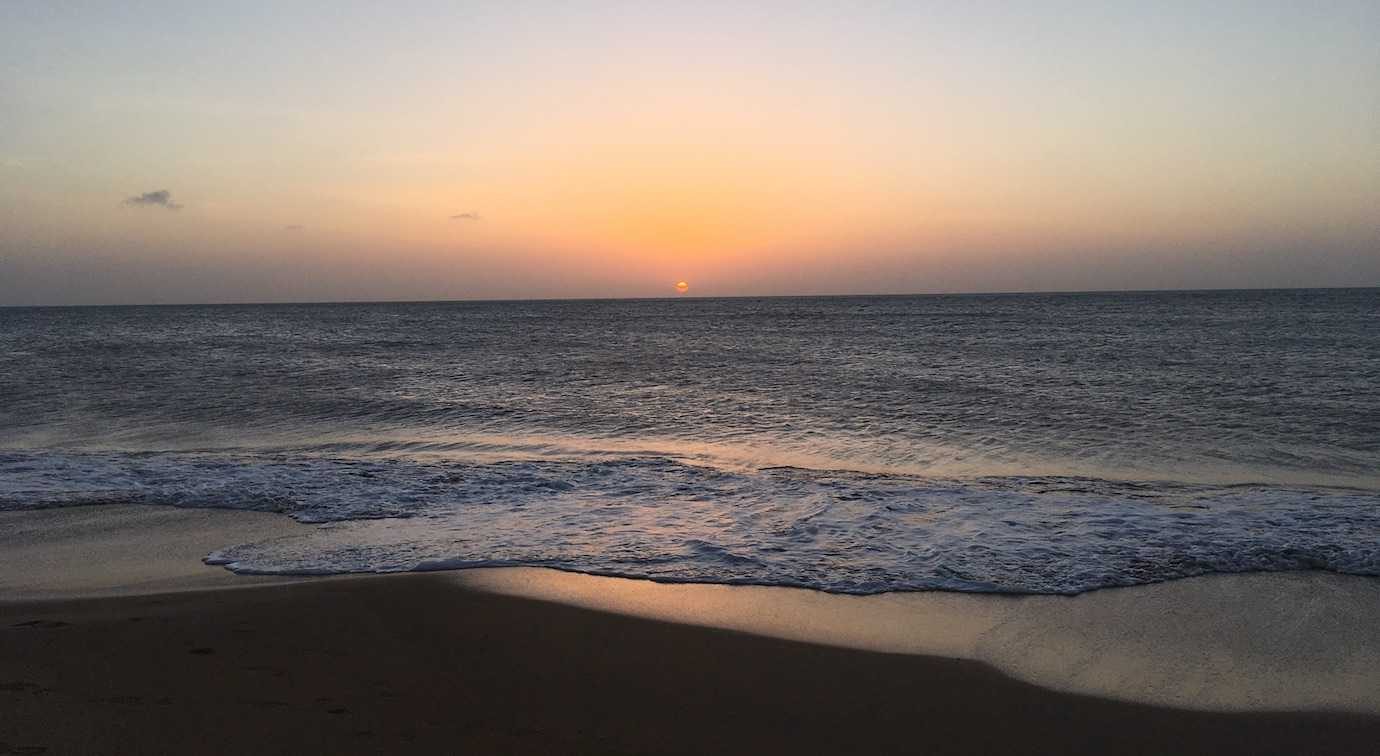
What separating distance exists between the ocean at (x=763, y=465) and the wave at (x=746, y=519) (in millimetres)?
52

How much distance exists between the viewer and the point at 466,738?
16.4 ft

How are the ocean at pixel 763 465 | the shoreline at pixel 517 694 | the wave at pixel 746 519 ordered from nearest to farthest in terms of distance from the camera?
the shoreline at pixel 517 694
the wave at pixel 746 519
the ocean at pixel 763 465

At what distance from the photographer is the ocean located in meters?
8.95

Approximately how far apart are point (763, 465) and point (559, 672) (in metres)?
8.78

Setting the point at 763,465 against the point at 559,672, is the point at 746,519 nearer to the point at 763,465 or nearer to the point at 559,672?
the point at 763,465

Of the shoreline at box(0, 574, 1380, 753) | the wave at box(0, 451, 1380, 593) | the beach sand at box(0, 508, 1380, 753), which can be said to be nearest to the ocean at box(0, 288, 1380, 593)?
the wave at box(0, 451, 1380, 593)

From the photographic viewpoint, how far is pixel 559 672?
19.6 ft

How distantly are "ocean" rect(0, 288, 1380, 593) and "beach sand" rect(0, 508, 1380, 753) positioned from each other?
2.62 feet

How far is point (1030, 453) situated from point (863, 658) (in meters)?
10.3

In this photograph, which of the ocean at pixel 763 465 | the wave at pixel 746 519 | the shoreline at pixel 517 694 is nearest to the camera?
the shoreline at pixel 517 694

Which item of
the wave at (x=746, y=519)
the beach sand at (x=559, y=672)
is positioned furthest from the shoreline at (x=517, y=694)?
the wave at (x=746, y=519)

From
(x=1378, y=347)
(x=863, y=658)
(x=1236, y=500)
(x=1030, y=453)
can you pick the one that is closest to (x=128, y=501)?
(x=863, y=658)

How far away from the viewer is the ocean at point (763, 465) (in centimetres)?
895

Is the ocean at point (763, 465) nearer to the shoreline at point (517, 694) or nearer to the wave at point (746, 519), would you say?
the wave at point (746, 519)
